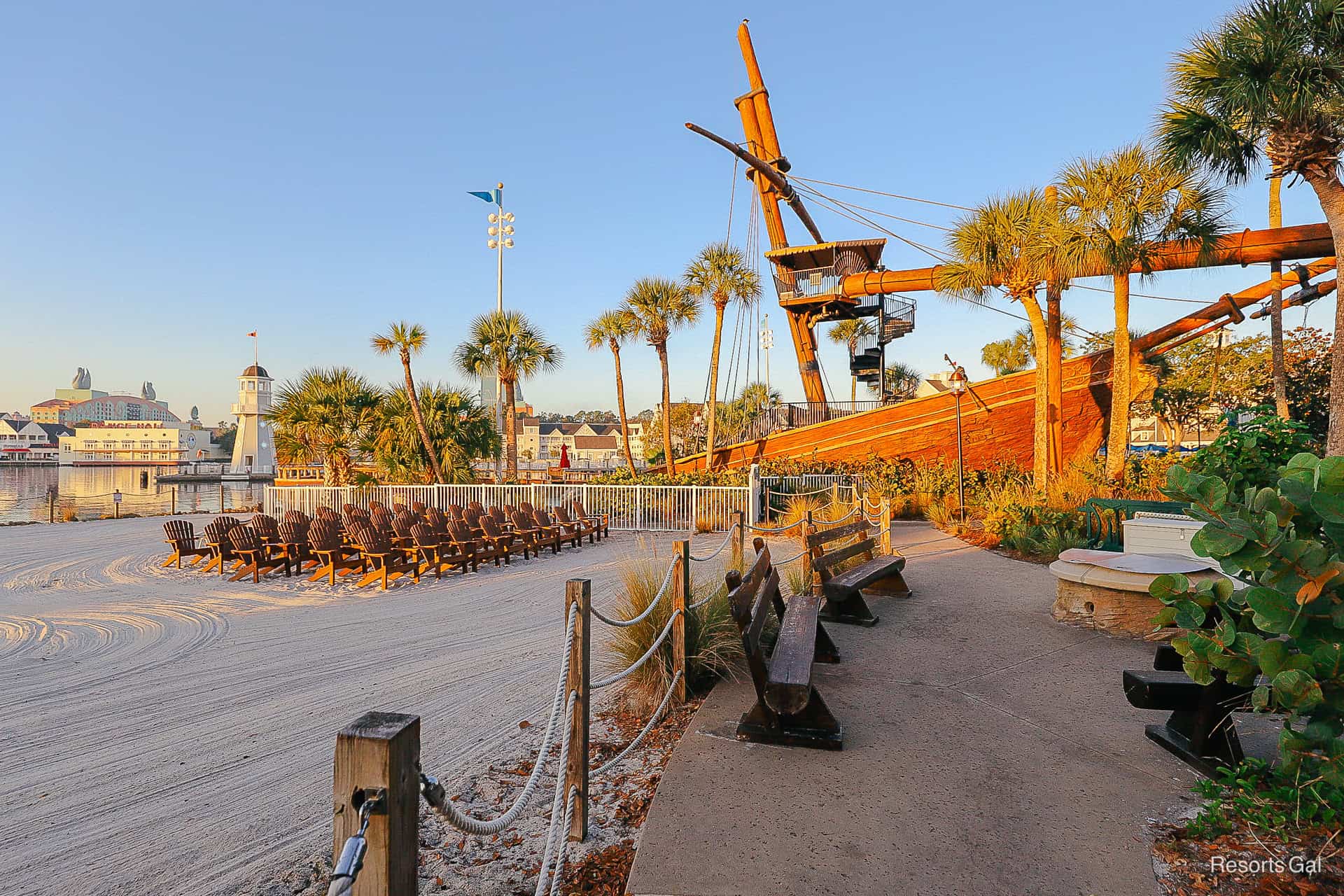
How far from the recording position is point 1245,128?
1251cm

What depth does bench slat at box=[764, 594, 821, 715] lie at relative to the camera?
3.62 meters

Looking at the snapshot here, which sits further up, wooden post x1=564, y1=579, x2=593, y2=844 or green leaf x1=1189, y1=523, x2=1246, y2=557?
green leaf x1=1189, y1=523, x2=1246, y2=557

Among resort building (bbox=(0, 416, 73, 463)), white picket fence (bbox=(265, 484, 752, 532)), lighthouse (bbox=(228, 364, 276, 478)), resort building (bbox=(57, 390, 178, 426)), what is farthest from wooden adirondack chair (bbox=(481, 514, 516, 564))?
resort building (bbox=(57, 390, 178, 426))

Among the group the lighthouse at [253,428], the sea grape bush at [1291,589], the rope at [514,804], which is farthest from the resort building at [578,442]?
the sea grape bush at [1291,589]

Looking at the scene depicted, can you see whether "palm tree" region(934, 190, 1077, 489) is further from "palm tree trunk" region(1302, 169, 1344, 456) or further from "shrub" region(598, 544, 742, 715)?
"shrub" region(598, 544, 742, 715)

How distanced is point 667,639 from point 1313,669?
3532 millimetres

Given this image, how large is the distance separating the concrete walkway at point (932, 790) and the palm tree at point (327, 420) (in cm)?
2092

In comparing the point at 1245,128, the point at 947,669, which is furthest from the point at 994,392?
the point at 947,669

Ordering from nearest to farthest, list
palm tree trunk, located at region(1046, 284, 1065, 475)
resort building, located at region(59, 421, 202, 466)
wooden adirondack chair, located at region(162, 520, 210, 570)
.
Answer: wooden adirondack chair, located at region(162, 520, 210, 570), palm tree trunk, located at region(1046, 284, 1065, 475), resort building, located at region(59, 421, 202, 466)

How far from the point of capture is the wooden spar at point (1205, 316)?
17656mm

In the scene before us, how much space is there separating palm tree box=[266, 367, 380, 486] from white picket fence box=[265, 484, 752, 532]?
2.24 m

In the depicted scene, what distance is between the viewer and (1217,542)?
A: 2488 mm

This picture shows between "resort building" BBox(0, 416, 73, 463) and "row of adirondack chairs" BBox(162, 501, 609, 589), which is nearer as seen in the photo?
Answer: "row of adirondack chairs" BBox(162, 501, 609, 589)

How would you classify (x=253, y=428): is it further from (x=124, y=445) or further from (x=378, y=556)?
(x=378, y=556)
